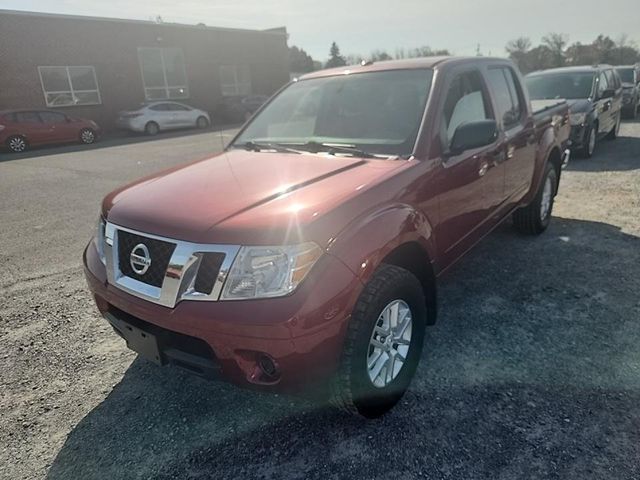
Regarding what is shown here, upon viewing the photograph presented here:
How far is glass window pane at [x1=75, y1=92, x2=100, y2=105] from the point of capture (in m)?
21.8

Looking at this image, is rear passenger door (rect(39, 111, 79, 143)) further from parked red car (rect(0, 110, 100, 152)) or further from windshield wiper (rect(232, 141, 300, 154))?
windshield wiper (rect(232, 141, 300, 154))

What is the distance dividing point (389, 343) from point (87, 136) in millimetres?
19114

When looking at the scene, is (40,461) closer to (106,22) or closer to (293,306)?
(293,306)

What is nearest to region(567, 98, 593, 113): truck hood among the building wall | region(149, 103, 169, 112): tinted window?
region(149, 103, 169, 112): tinted window

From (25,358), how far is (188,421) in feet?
5.00

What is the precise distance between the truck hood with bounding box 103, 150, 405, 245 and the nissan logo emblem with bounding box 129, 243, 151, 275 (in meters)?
0.10

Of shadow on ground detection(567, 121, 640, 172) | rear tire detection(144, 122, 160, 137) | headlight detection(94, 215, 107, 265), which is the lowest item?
rear tire detection(144, 122, 160, 137)

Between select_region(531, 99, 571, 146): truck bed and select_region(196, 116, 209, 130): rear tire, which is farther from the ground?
select_region(531, 99, 571, 146): truck bed

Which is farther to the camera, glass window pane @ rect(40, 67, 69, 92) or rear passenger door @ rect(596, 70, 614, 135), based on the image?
glass window pane @ rect(40, 67, 69, 92)

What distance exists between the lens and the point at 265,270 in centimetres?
201

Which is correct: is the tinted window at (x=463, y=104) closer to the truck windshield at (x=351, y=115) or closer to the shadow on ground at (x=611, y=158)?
the truck windshield at (x=351, y=115)

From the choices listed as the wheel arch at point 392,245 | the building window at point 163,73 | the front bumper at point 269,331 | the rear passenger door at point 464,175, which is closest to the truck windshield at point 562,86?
the rear passenger door at point 464,175

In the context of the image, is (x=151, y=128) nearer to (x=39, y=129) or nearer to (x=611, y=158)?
(x=39, y=129)

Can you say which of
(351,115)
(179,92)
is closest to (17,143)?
(179,92)
